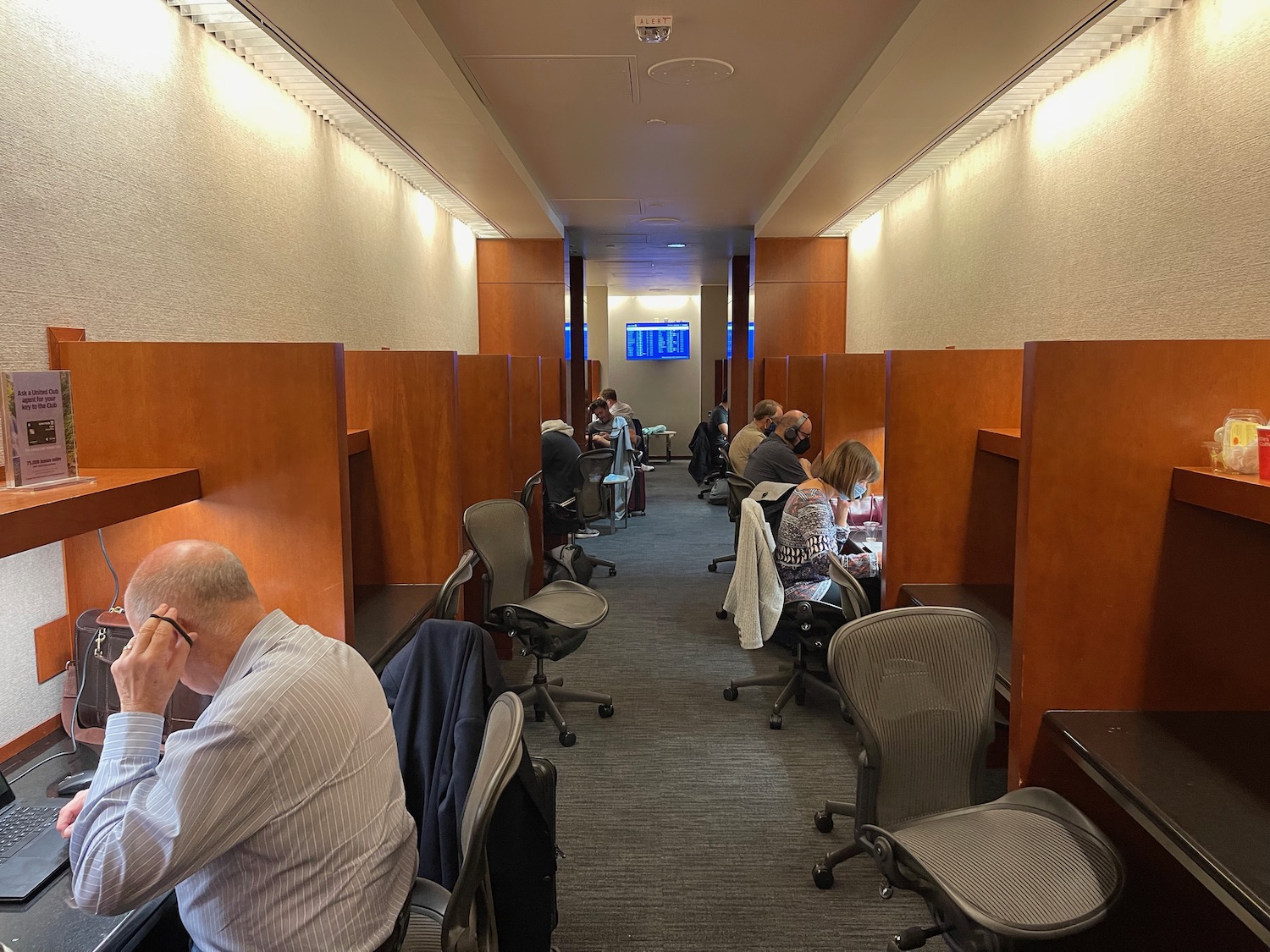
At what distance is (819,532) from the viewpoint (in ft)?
11.3

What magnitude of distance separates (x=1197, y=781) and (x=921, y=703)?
0.57m

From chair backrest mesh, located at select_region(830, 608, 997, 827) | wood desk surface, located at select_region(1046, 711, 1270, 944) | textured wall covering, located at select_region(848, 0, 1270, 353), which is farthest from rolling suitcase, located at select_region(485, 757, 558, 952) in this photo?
textured wall covering, located at select_region(848, 0, 1270, 353)

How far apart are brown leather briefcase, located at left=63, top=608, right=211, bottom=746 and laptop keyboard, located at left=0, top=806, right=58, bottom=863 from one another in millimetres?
199

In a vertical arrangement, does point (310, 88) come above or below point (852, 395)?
above

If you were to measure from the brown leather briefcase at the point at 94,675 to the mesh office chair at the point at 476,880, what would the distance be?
73 cm

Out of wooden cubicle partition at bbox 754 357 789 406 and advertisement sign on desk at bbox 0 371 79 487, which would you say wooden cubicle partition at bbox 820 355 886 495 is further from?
advertisement sign on desk at bbox 0 371 79 487

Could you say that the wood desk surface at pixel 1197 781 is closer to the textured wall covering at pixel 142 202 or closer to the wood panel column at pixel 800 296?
the textured wall covering at pixel 142 202

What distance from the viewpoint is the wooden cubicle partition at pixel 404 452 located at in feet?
10.5

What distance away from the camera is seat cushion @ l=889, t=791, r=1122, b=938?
1562mm

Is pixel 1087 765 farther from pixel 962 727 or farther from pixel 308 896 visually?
pixel 308 896

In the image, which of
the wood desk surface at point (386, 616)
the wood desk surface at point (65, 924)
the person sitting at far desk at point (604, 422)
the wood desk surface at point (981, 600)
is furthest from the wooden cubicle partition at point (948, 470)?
the person sitting at far desk at point (604, 422)

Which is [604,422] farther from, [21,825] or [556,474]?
[21,825]

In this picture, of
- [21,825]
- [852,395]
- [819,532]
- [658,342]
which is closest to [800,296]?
[852,395]

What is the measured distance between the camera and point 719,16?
304cm
